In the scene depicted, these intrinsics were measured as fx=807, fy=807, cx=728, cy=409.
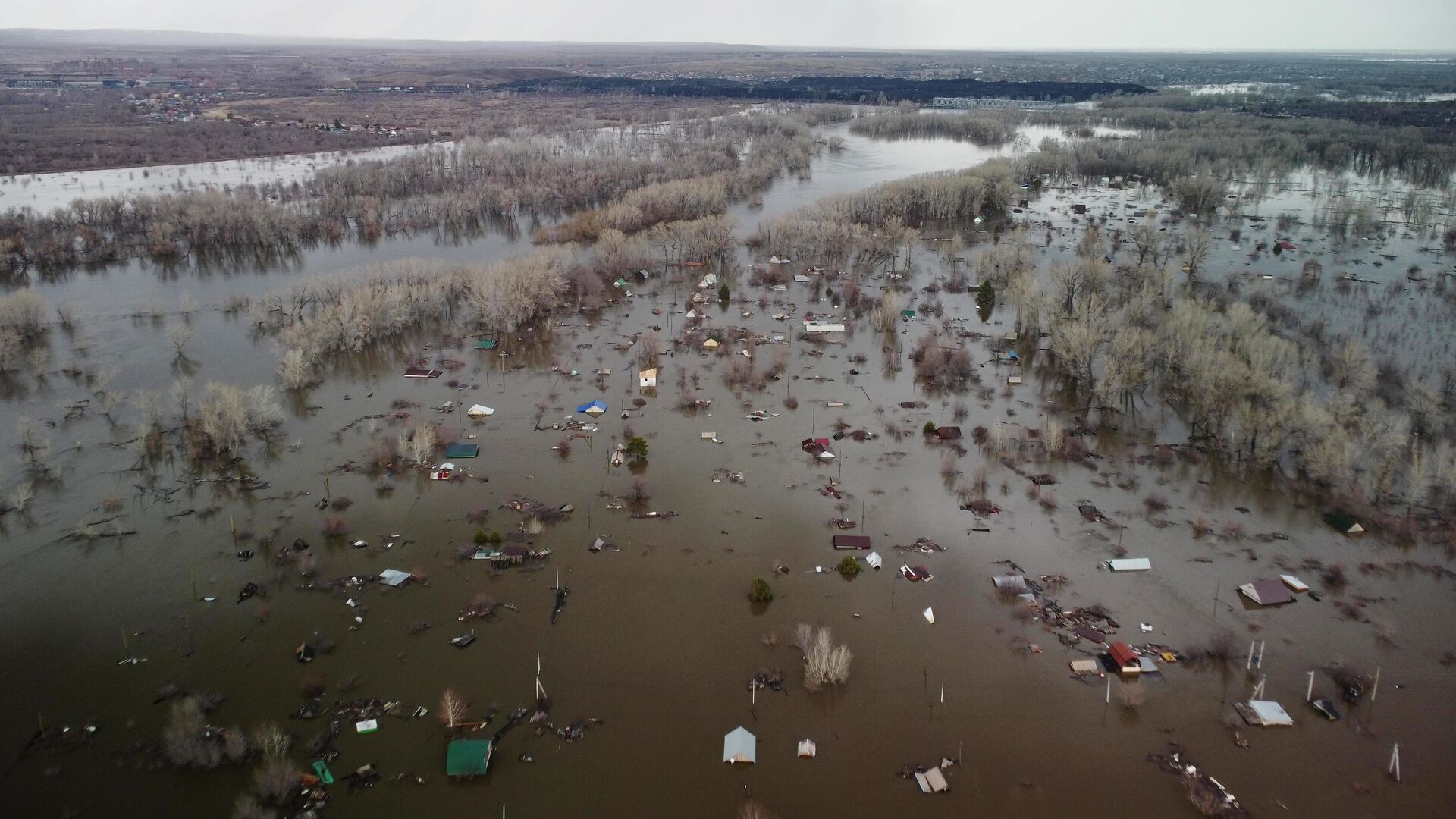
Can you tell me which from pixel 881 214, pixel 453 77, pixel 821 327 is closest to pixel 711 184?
pixel 881 214

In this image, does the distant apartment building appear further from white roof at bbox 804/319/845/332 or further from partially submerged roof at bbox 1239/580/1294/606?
partially submerged roof at bbox 1239/580/1294/606

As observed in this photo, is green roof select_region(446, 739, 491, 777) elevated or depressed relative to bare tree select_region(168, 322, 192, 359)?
depressed

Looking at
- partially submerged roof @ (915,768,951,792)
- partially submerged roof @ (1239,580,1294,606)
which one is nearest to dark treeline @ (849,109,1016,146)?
partially submerged roof @ (1239,580,1294,606)

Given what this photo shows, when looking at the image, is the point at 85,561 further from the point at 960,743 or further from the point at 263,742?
the point at 960,743

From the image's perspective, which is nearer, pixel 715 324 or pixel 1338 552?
pixel 1338 552

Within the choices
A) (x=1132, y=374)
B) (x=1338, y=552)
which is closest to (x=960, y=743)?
(x=1338, y=552)

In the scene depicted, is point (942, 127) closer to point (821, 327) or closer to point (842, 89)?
point (842, 89)

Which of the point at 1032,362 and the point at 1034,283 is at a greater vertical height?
the point at 1034,283

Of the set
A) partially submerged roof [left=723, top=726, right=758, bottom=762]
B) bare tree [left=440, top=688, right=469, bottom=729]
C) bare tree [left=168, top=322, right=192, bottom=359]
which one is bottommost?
partially submerged roof [left=723, top=726, right=758, bottom=762]
